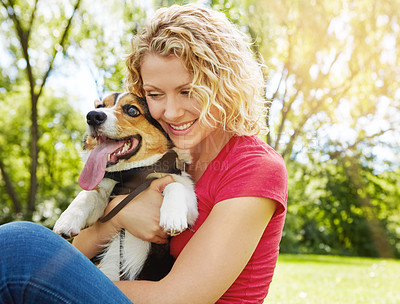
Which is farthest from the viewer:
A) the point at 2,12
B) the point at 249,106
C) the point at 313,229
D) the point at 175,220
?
the point at 313,229

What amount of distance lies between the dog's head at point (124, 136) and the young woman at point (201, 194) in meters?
0.12

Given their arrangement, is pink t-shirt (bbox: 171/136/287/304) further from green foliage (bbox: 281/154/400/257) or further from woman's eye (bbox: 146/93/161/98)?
green foliage (bbox: 281/154/400/257)

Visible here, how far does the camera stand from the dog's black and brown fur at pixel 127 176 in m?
2.06

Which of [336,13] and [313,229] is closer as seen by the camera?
[336,13]

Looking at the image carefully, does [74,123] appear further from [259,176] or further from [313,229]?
[259,176]

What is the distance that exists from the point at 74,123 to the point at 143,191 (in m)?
18.5

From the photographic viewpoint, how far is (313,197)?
671 inches

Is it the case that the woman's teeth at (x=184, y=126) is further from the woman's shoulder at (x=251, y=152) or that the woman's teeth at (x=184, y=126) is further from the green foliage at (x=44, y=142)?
the green foliage at (x=44, y=142)

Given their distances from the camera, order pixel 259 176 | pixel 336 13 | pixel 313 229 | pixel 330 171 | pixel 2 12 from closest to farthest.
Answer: pixel 259 176 < pixel 336 13 < pixel 2 12 < pixel 330 171 < pixel 313 229

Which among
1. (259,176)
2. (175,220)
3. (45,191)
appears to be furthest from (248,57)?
(45,191)

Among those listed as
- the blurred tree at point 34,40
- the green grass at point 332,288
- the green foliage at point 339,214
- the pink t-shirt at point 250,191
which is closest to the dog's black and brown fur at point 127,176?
the pink t-shirt at point 250,191

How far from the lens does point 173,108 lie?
2.09 meters

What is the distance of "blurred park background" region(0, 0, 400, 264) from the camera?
7.43 meters

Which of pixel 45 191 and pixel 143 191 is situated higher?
pixel 143 191
